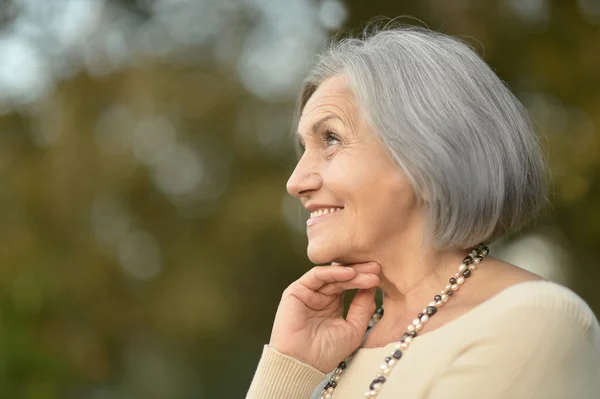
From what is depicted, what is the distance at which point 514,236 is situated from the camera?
4.12 m

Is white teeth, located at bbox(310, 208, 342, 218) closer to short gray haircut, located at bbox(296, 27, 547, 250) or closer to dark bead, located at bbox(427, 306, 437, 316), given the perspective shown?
short gray haircut, located at bbox(296, 27, 547, 250)

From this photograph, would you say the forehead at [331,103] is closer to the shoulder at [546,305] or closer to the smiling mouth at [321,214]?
the smiling mouth at [321,214]

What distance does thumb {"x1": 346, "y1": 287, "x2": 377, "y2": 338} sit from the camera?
7.48 feet

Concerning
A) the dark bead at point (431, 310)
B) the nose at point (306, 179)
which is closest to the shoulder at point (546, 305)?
the dark bead at point (431, 310)

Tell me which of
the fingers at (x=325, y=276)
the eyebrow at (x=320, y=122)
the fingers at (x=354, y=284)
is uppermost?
the eyebrow at (x=320, y=122)

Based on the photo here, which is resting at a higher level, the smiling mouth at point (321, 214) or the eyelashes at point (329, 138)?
the eyelashes at point (329, 138)

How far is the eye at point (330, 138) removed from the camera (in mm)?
2213

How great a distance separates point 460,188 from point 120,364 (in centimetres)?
427

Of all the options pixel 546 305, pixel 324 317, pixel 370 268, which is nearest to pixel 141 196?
pixel 324 317

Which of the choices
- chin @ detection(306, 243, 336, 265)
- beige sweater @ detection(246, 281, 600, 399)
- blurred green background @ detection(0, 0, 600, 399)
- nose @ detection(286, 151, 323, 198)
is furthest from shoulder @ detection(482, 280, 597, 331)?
blurred green background @ detection(0, 0, 600, 399)

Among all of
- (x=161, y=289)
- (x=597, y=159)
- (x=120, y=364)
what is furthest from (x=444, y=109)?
(x=120, y=364)

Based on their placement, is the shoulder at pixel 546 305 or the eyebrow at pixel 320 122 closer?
the shoulder at pixel 546 305

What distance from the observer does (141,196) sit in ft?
18.6

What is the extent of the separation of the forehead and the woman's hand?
0.41 metres
